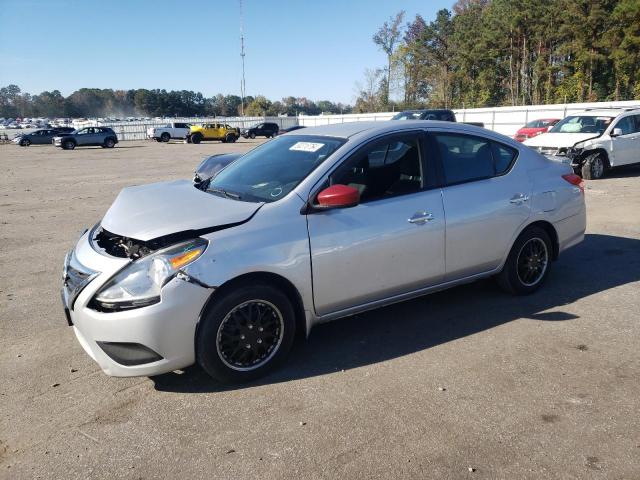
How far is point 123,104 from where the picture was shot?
14638 centimetres

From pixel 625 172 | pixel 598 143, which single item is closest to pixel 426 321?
pixel 598 143

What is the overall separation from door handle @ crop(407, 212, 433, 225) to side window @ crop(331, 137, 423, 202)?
21 cm

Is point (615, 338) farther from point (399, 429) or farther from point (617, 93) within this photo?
point (617, 93)

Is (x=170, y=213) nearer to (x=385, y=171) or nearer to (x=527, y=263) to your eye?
(x=385, y=171)

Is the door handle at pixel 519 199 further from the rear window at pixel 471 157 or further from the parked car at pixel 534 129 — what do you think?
the parked car at pixel 534 129

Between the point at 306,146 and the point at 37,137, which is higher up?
the point at 37,137

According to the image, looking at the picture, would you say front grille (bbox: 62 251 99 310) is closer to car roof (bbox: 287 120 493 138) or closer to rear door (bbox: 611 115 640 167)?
car roof (bbox: 287 120 493 138)

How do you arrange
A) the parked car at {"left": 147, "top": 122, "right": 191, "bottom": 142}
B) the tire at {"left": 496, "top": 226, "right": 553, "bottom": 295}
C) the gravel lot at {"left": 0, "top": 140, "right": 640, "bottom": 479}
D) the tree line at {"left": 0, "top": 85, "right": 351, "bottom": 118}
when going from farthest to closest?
the tree line at {"left": 0, "top": 85, "right": 351, "bottom": 118}
the parked car at {"left": 147, "top": 122, "right": 191, "bottom": 142}
the tire at {"left": 496, "top": 226, "right": 553, "bottom": 295}
the gravel lot at {"left": 0, "top": 140, "right": 640, "bottom": 479}

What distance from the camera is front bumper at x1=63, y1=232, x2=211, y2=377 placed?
3.24 m

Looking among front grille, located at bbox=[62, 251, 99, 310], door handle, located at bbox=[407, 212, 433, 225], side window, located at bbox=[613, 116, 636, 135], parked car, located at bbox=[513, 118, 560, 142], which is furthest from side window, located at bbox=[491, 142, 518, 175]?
parked car, located at bbox=[513, 118, 560, 142]

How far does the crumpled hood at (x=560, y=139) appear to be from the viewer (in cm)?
1336

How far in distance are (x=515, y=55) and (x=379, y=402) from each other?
60667 millimetres

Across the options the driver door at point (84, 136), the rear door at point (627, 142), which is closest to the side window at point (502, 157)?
the rear door at point (627, 142)

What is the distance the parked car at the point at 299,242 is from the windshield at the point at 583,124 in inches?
393
